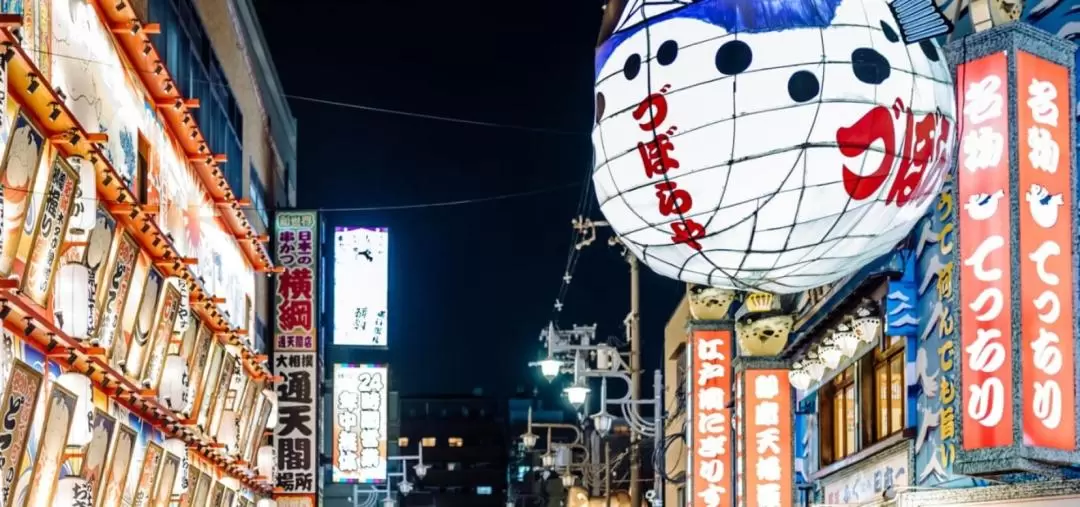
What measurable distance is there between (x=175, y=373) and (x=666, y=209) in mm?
16434

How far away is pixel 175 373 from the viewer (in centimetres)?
2297

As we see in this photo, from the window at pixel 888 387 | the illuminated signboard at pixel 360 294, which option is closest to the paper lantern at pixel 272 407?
the illuminated signboard at pixel 360 294

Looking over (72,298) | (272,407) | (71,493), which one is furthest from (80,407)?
(272,407)

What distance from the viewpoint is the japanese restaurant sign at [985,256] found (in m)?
11.2

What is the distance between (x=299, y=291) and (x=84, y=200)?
19.4 m

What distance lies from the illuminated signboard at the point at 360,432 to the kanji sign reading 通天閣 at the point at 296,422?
4.21 m

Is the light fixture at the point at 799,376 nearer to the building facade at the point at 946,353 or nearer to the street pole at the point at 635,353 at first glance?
the building facade at the point at 946,353

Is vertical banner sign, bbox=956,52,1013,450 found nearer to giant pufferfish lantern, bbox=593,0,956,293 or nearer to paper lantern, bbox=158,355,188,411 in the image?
giant pufferfish lantern, bbox=593,0,956,293

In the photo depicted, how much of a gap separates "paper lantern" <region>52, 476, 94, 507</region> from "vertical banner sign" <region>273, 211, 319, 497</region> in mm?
17832

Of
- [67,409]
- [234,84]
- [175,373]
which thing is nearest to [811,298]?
[175,373]

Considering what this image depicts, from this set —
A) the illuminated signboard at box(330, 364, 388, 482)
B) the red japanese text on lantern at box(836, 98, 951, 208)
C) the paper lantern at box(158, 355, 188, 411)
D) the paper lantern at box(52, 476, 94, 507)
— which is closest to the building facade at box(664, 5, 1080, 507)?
the red japanese text on lantern at box(836, 98, 951, 208)

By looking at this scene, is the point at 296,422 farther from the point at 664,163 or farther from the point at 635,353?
the point at 664,163

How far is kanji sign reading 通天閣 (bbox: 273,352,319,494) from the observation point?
35.0m

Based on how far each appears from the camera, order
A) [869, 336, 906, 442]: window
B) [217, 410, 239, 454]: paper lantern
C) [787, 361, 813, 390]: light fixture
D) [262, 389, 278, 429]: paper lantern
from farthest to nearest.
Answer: [262, 389, 278, 429]: paper lantern → [217, 410, 239, 454]: paper lantern → [787, 361, 813, 390]: light fixture → [869, 336, 906, 442]: window
